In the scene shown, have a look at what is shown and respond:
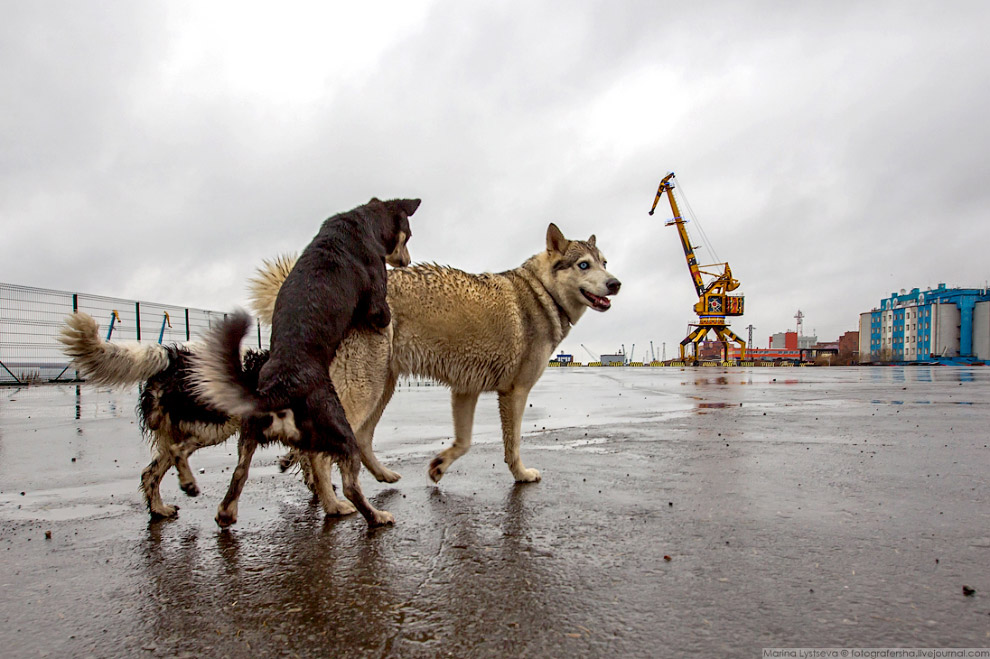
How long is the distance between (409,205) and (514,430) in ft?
5.57

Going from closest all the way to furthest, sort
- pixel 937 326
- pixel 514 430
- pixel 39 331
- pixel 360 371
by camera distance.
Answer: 1. pixel 360 371
2. pixel 514 430
3. pixel 39 331
4. pixel 937 326

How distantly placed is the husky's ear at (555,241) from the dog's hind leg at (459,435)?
1.45 metres

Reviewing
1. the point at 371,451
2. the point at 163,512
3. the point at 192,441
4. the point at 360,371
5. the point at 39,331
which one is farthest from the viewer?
the point at 39,331

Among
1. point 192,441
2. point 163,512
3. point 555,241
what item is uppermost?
point 555,241

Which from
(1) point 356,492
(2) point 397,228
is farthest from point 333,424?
(2) point 397,228

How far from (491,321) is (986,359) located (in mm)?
103902

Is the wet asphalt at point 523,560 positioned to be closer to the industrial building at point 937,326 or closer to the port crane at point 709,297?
the port crane at point 709,297

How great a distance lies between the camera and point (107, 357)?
3434 millimetres

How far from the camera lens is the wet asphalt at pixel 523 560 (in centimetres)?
171

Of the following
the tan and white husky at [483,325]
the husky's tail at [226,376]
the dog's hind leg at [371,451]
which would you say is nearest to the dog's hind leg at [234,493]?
the husky's tail at [226,376]

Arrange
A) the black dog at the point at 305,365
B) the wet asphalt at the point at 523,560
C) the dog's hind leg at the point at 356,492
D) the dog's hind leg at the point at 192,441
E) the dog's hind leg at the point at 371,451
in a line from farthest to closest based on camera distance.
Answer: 1. the dog's hind leg at the point at 371,451
2. the dog's hind leg at the point at 192,441
3. the dog's hind leg at the point at 356,492
4. the black dog at the point at 305,365
5. the wet asphalt at the point at 523,560

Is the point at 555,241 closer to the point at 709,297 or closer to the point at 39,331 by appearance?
the point at 39,331

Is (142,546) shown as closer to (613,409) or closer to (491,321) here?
(491,321)

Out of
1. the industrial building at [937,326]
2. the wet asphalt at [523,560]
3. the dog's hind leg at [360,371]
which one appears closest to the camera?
the wet asphalt at [523,560]
